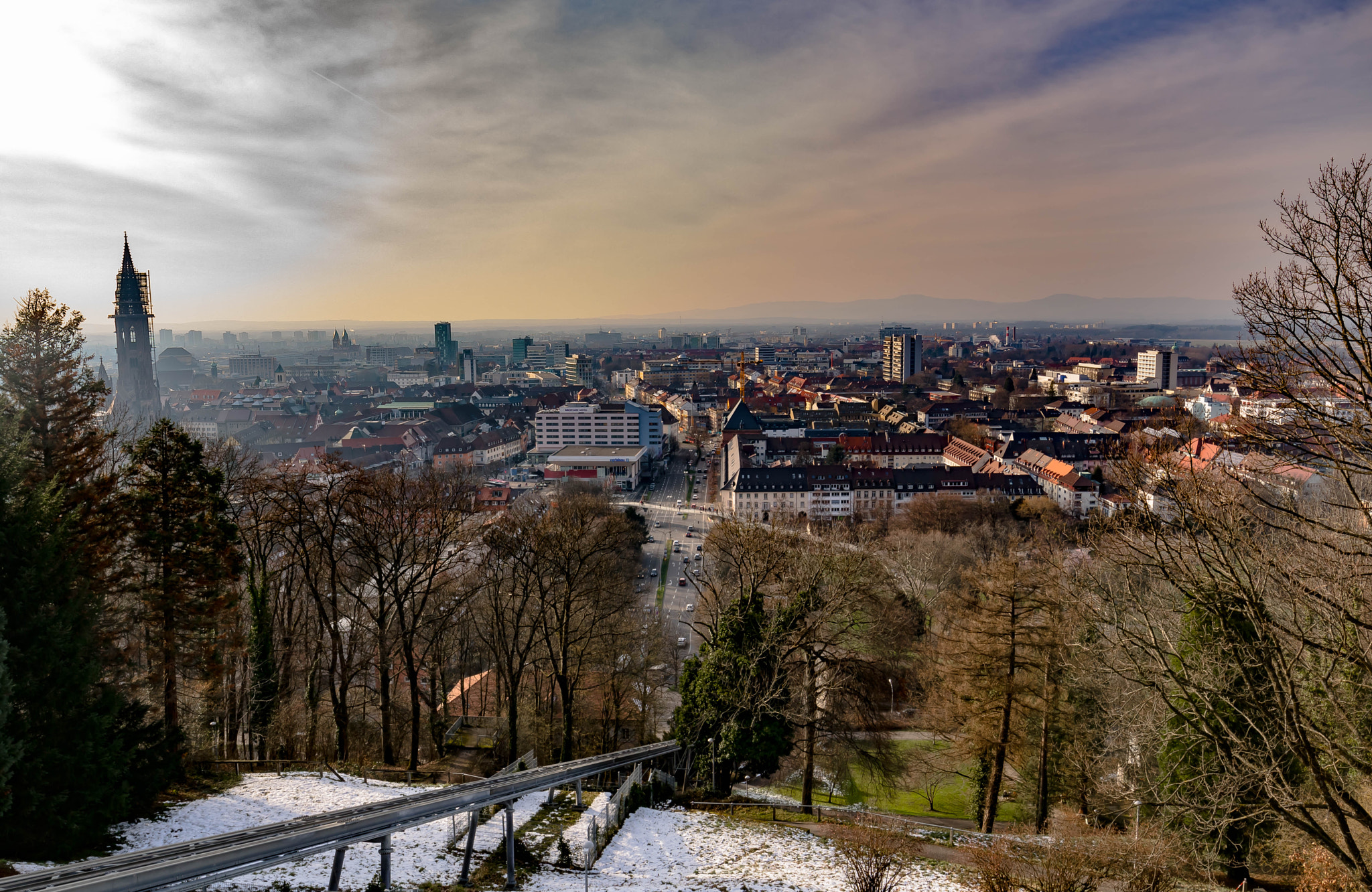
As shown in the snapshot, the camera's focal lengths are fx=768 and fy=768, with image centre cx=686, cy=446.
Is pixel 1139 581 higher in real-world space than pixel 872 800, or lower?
higher

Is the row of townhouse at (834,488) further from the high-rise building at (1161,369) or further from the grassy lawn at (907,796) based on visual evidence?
the high-rise building at (1161,369)

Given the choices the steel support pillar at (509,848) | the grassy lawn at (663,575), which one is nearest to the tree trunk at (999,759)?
the steel support pillar at (509,848)

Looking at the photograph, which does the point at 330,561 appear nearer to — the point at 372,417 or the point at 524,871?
the point at 524,871

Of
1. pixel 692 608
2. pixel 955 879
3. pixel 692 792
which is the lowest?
pixel 692 608

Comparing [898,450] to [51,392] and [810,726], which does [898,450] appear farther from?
[51,392]

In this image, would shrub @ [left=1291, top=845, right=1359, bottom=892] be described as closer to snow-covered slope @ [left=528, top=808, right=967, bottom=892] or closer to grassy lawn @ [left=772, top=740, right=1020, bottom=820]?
snow-covered slope @ [left=528, top=808, right=967, bottom=892]

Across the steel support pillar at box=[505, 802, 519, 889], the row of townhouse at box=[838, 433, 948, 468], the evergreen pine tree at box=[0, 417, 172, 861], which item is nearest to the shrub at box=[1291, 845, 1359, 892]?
the steel support pillar at box=[505, 802, 519, 889]

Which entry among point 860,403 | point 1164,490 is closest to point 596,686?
point 1164,490

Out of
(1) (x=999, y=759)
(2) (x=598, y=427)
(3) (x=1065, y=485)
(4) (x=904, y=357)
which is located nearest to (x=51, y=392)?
(1) (x=999, y=759)
